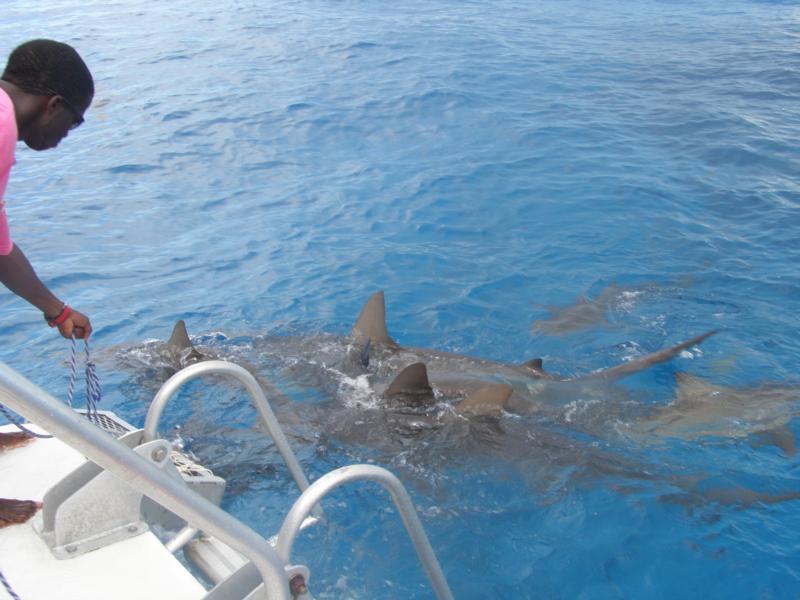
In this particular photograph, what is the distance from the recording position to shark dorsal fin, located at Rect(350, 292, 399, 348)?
7199 mm

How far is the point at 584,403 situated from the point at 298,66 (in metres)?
14.9

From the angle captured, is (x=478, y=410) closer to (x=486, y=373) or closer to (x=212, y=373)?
(x=486, y=373)

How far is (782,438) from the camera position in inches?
231

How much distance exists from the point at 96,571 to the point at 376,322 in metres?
4.93

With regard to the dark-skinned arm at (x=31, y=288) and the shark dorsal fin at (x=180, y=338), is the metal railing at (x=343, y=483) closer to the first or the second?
the dark-skinned arm at (x=31, y=288)

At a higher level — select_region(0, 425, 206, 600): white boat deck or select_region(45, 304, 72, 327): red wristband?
select_region(45, 304, 72, 327): red wristband

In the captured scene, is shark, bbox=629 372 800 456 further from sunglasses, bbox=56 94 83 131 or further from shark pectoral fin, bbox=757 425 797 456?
sunglasses, bbox=56 94 83 131

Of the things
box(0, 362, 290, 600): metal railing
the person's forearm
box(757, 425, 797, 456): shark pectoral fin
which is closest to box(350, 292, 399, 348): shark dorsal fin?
box(757, 425, 797, 456): shark pectoral fin

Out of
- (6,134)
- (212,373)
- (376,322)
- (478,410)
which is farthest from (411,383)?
(6,134)

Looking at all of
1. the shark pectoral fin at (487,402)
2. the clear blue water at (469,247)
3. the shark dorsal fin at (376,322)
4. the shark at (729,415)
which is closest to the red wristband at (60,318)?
the clear blue water at (469,247)

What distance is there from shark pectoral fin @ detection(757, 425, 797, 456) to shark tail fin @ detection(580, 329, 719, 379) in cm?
119

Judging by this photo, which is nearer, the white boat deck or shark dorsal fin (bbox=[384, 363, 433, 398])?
the white boat deck

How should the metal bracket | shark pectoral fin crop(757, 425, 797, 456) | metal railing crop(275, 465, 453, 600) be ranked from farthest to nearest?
shark pectoral fin crop(757, 425, 797, 456)
the metal bracket
metal railing crop(275, 465, 453, 600)

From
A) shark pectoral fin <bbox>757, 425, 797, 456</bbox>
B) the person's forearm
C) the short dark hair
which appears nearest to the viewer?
the short dark hair
